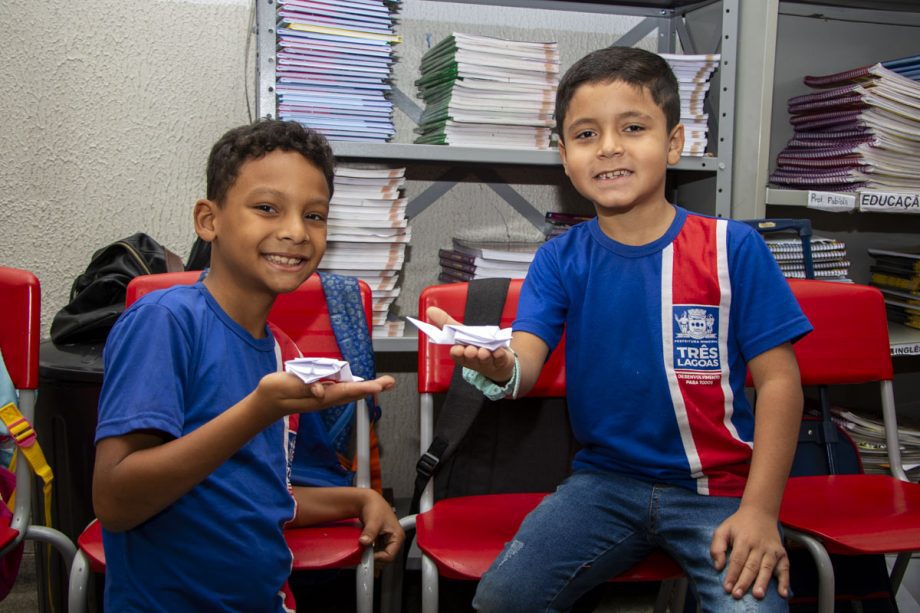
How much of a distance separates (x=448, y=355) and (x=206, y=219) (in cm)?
60

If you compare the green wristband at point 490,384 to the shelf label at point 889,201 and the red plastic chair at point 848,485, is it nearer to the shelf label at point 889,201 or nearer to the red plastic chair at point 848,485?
the red plastic chair at point 848,485

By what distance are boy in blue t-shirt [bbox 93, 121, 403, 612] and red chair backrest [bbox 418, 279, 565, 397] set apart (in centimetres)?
35

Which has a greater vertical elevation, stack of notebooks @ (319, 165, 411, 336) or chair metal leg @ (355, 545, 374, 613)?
stack of notebooks @ (319, 165, 411, 336)

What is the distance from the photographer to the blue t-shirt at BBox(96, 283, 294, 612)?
3.19 ft

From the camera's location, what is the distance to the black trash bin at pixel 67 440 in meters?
1.59

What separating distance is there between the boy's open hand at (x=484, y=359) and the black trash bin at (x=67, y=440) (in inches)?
33.2

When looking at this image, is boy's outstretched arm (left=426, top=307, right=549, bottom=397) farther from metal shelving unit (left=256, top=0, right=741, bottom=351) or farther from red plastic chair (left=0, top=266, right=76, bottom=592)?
red plastic chair (left=0, top=266, right=76, bottom=592)

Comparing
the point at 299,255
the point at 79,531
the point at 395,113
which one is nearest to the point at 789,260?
the point at 395,113

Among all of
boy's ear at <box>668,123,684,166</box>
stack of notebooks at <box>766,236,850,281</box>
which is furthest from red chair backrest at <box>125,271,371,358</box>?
stack of notebooks at <box>766,236,850,281</box>

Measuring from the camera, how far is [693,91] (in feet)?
6.55

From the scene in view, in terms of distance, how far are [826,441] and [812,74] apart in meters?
1.34

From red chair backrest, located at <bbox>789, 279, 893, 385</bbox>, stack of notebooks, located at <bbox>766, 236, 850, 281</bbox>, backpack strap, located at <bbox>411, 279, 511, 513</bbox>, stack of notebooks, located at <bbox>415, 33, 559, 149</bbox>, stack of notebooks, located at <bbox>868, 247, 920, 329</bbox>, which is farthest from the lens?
stack of notebooks, located at <bbox>868, 247, 920, 329</bbox>

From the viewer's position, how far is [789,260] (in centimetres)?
202

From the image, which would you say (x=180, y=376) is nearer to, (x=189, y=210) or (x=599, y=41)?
(x=189, y=210)
